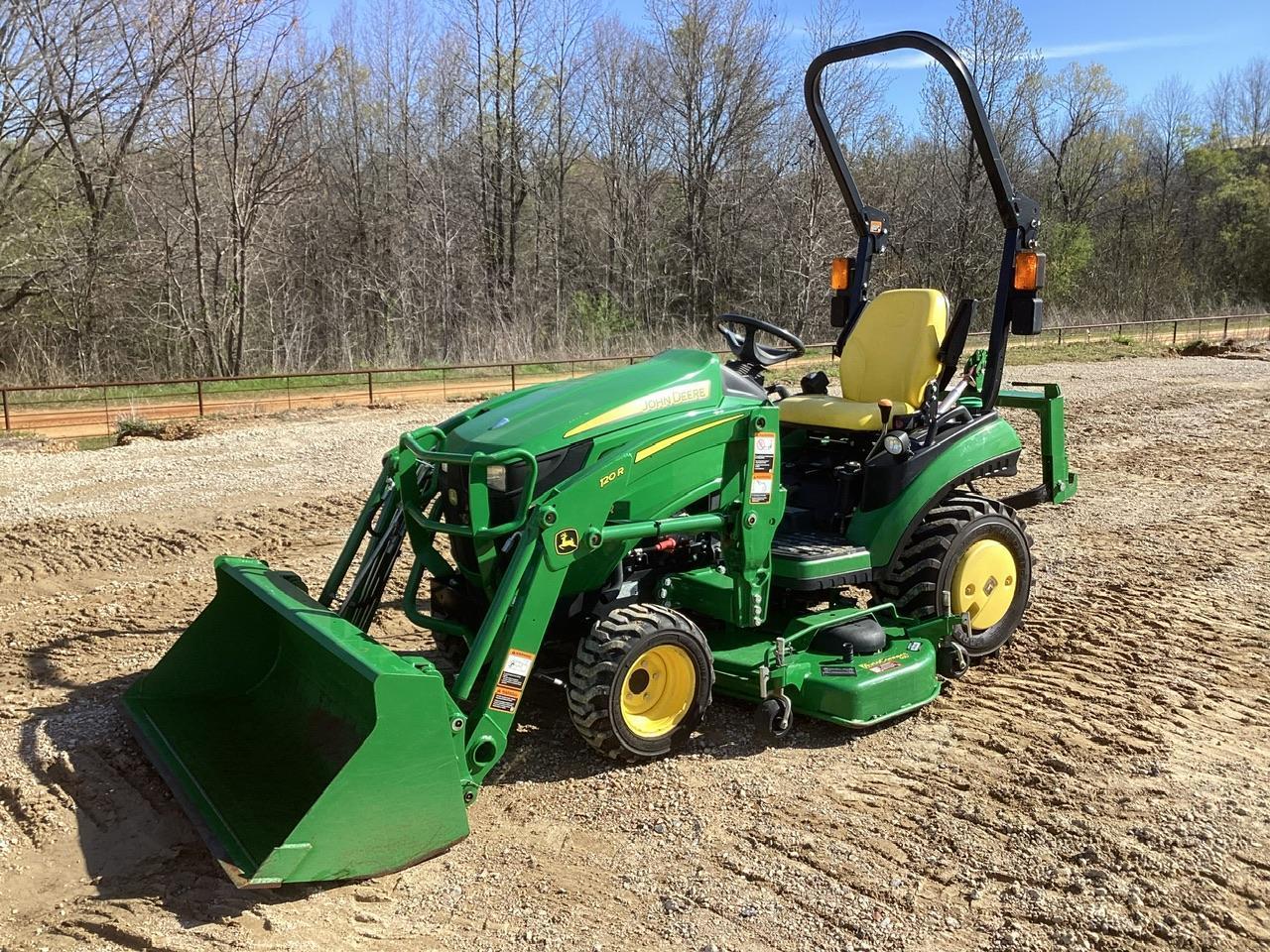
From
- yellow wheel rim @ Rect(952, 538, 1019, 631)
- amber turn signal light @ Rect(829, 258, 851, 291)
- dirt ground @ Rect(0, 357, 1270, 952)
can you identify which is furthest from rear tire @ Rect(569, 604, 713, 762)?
amber turn signal light @ Rect(829, 258, 851, 291)

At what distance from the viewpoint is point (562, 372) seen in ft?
58.9

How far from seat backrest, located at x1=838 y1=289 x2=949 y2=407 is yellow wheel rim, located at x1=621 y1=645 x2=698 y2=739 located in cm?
192

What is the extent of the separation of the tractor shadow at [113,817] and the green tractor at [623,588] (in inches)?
5.1

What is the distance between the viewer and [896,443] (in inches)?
171

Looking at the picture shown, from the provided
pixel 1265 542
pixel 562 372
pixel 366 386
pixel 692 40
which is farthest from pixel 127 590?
pixel 692 40

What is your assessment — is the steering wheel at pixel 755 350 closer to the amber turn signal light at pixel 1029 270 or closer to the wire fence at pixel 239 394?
the amber turn signal light at pixel 1029 270

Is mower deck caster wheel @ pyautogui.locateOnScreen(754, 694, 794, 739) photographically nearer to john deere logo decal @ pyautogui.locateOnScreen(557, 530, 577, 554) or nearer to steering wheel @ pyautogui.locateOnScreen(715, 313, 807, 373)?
john deere logo decal @ pyautogui.locateOnScreen(557, 530, 577, 554)

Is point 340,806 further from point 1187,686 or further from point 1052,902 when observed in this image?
point 1187,686

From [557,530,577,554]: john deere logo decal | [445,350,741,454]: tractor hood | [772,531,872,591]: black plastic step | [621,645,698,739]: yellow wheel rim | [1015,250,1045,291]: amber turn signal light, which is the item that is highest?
[1015,250,1045,291]: amber turn signal light

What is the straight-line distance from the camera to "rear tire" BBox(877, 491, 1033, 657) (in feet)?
14.8

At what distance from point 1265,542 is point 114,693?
21.9ft

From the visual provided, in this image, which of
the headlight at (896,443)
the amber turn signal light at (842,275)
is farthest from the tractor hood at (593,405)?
the amber turn signal light at (842,275)

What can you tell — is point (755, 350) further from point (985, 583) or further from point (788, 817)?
point (788, 817)

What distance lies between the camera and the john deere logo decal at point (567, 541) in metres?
3.31
